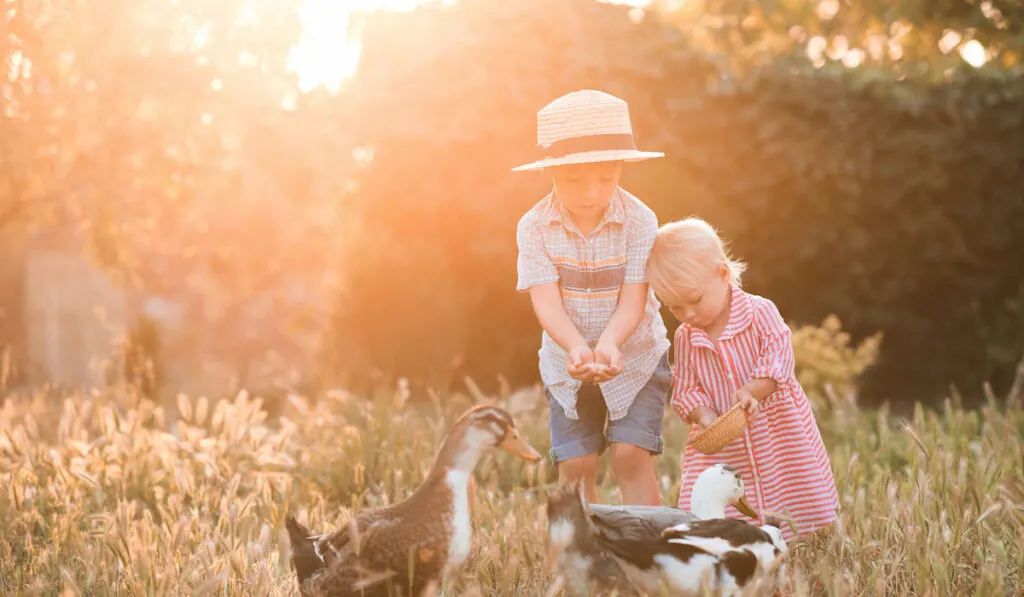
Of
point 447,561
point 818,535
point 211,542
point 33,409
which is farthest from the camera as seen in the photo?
point 33,409

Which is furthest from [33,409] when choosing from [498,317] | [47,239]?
[47,239]

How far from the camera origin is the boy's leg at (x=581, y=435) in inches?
178

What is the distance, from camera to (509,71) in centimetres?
932

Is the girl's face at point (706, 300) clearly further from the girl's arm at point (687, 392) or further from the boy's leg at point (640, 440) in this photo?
the boy's leg at point (640, 440)

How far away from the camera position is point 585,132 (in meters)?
4.27

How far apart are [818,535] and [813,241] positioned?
19.4 ft

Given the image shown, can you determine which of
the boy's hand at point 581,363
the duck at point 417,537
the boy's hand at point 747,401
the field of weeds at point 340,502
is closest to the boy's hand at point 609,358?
the boy's hand at point 581,363

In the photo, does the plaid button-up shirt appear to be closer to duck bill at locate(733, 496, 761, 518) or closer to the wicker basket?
the wicker basket

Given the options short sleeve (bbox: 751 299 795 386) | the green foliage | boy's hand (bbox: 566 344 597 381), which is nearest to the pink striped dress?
short sleeve (bbox: 751 299 795 386)

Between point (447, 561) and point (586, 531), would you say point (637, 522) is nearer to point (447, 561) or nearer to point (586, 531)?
point (586, 531)

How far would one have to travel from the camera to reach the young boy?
14.1ft

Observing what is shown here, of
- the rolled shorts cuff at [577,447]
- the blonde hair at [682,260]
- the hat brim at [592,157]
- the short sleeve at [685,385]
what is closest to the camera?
the hat brim at [592,157]

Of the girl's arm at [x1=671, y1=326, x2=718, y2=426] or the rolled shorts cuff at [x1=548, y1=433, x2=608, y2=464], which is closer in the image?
the girl's arm at [x1=671, y1=326, x2=718, y2=426]

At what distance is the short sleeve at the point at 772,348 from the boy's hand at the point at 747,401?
0.30ft
